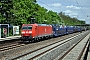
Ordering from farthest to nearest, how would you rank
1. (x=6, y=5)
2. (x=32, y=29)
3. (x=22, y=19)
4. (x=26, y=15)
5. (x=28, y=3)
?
(x=28, y=3) → (x=26, y=15) → (x=22, y=19) → (x=6, y=5) → (x=32, y=29)

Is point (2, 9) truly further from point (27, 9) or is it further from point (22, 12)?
point (27, 9)

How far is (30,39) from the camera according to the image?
123 feet

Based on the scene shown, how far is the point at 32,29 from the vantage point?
37.3 meters

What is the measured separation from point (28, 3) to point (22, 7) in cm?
456

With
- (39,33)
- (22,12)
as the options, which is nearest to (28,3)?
(22,12)

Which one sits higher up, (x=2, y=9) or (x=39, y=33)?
(x=2, y=9)

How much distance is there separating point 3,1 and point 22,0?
16779mm

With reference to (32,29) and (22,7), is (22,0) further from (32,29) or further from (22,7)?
(32,29)

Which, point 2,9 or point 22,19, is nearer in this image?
point 2,9

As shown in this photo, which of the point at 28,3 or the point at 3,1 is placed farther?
the point at 28,3

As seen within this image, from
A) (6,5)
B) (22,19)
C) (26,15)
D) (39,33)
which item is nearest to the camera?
(39,33)

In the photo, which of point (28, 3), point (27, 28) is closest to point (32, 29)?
point (27, 28)

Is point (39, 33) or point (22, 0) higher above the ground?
point (22, 0)

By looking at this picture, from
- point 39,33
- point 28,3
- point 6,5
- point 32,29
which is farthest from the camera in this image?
point 28,3
